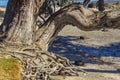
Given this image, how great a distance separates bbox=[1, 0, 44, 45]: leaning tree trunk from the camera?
1036 centimetres

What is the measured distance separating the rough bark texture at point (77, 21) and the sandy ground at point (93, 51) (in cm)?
109

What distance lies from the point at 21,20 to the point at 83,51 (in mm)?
4709

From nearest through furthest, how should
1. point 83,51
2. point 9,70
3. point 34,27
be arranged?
1. point 9,70
2. point 34,27
3. point 83,51

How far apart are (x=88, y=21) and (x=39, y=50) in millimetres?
1267

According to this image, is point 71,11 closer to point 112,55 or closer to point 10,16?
point 10,16

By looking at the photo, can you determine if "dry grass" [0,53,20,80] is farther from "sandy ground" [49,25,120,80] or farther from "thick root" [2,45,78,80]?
"sandy ground" [49,25,120,80]

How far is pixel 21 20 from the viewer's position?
34.2 feet

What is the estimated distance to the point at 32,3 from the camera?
10.3 meters

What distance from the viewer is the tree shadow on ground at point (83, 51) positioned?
45.0 ft

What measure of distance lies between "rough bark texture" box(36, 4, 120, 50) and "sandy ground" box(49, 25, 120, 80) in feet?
3.56

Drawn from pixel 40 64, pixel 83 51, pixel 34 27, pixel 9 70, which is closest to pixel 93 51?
pixel 83 51

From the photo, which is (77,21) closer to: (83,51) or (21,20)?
(21,20)

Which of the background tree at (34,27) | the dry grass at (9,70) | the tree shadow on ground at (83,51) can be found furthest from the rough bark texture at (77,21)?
the dry grass at (9,70)

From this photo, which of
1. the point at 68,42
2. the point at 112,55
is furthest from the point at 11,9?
the point at 68,42
